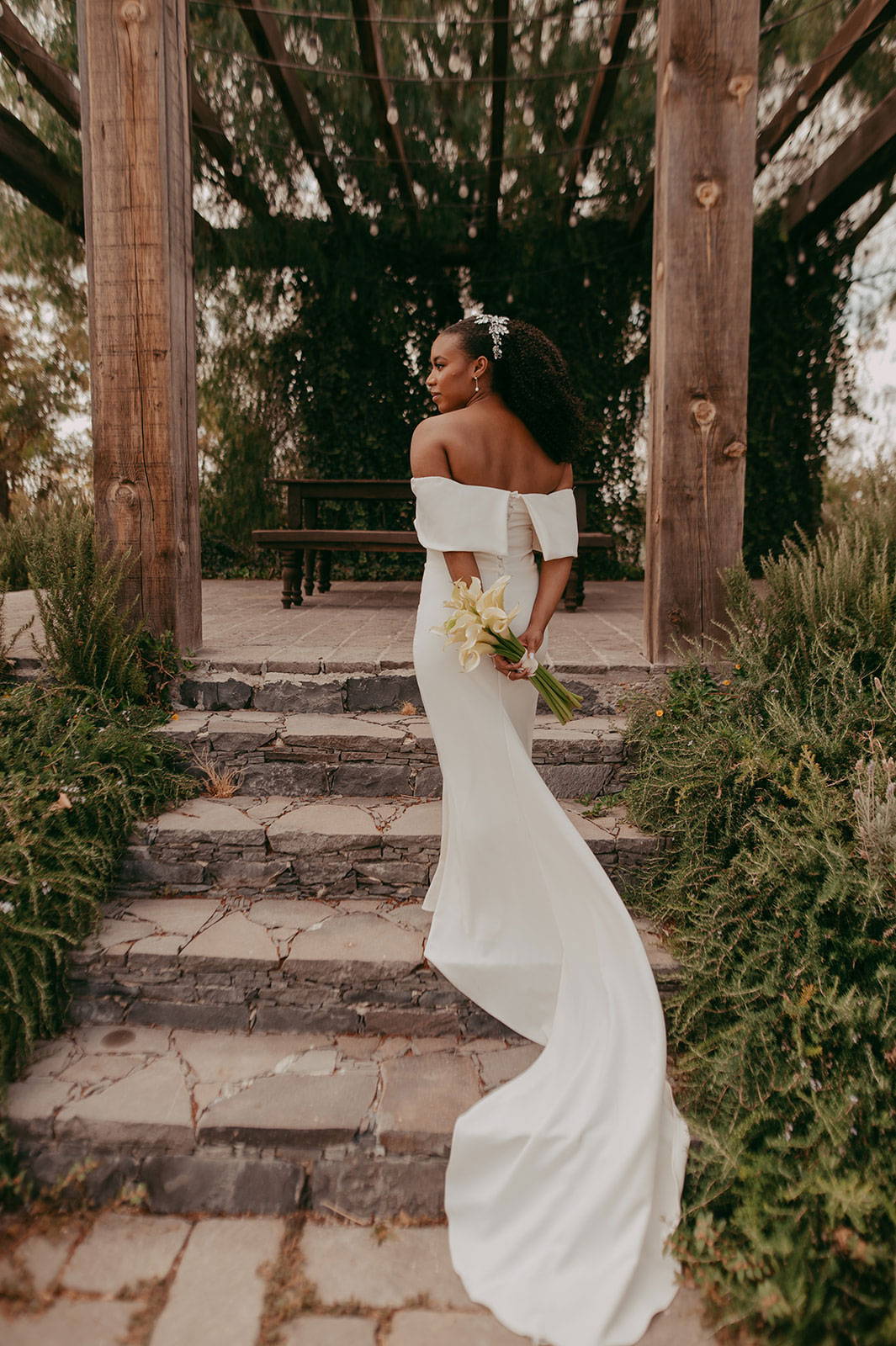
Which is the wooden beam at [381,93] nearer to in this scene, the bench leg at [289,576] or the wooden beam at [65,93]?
the wooden beam at [65,93]

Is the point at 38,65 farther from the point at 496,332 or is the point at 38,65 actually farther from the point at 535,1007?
the point at 535,1007

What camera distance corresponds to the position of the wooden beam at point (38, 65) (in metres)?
5.07

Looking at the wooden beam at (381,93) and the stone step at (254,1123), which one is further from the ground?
the wooden beam at (381,93)

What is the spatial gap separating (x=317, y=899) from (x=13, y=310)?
909 centimetres

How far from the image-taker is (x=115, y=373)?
144 inches

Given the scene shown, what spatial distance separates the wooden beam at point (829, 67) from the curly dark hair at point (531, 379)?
4229mm

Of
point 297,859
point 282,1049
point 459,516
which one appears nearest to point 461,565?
point 459,516

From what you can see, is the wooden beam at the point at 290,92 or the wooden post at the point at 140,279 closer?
the wooden post at the point at 140,279

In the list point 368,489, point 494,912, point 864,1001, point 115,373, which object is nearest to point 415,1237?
point 494,912

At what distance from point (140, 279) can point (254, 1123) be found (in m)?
3.27

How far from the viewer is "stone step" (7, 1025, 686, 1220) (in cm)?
201

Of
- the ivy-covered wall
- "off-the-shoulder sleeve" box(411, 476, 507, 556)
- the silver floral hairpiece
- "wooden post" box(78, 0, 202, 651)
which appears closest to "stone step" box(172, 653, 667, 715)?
"wooden post" box(78, 0, 202, 651)

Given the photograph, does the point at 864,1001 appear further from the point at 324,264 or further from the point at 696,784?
the point at 324,264

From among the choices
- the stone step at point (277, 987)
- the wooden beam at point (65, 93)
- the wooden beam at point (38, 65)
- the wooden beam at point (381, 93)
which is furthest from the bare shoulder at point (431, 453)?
the wooden beam at point (38, 65)
